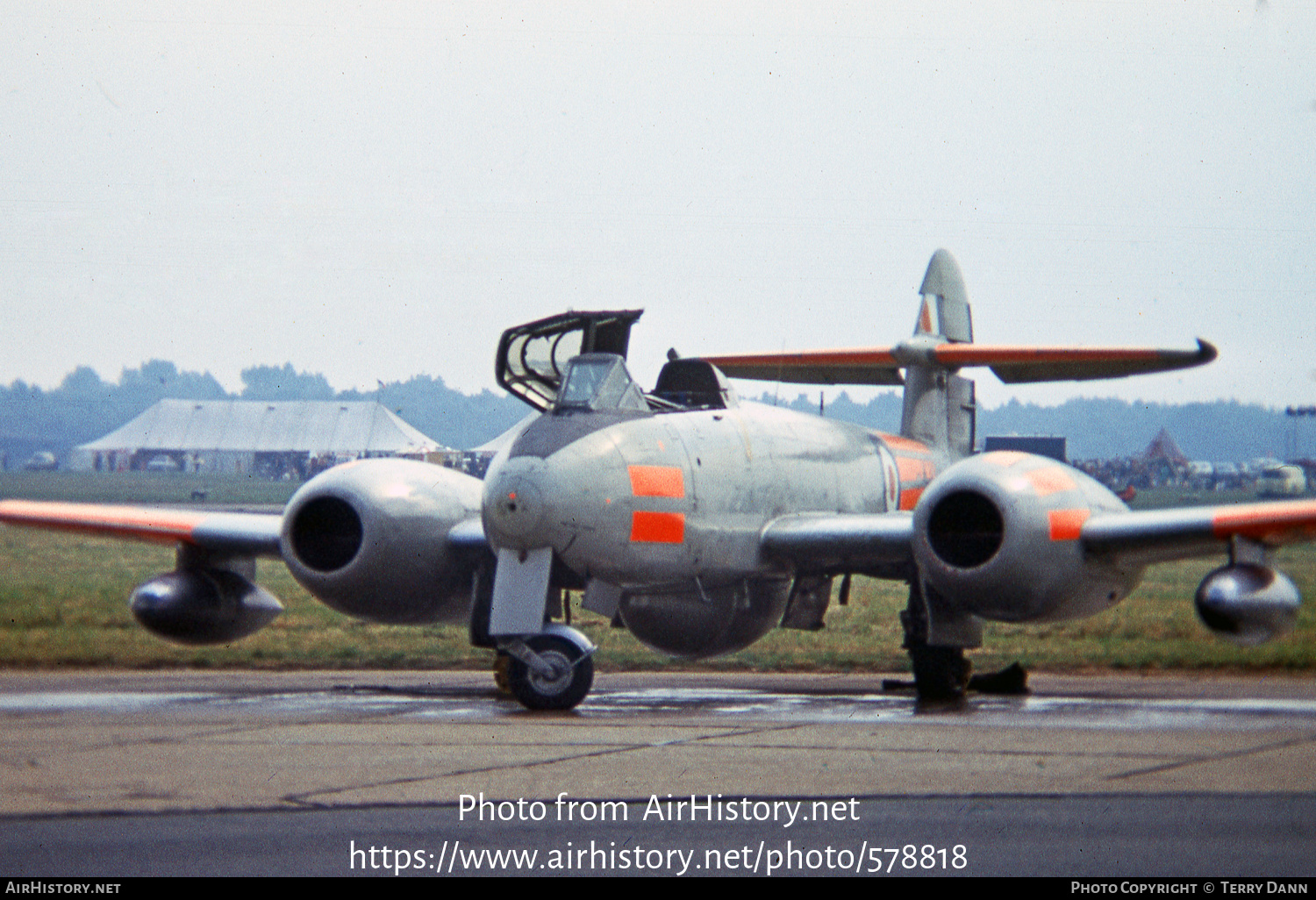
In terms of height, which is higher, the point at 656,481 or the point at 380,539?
the point at 656,481

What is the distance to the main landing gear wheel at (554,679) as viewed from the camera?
12227 mm

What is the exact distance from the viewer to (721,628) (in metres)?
14.7

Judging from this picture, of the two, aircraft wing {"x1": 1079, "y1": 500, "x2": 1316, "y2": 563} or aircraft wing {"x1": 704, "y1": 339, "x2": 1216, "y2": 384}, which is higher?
aircraft wing {"x1": 704, "y1": 339, "x2": 1216, "y2": 384}

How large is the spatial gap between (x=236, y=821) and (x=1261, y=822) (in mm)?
4868

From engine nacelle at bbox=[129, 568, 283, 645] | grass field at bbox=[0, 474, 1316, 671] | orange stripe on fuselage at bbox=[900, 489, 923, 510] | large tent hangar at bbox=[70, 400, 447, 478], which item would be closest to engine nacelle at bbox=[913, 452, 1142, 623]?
orange stripe on fuselage at bbox=[900, 489, 923, 510]

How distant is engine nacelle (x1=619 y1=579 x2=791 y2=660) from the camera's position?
46.0 feet

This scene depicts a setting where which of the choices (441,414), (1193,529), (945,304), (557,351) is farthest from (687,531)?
(441,414)

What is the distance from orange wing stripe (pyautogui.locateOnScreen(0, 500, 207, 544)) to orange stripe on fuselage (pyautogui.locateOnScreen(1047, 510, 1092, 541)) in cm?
831

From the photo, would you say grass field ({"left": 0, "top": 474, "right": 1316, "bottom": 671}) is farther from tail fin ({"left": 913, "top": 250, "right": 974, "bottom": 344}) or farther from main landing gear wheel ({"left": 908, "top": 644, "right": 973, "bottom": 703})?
tail fin ({"left": 913, "top": 250, "right": 974, "bottom": 344})

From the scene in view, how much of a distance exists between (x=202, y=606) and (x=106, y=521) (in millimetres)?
1309

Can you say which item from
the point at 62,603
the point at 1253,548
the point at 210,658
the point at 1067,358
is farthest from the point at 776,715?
the point at 62,603

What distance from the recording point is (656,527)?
502 inches

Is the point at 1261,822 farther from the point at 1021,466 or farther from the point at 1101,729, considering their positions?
the point at 1021,466

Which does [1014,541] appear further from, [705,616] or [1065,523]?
[705,616]
